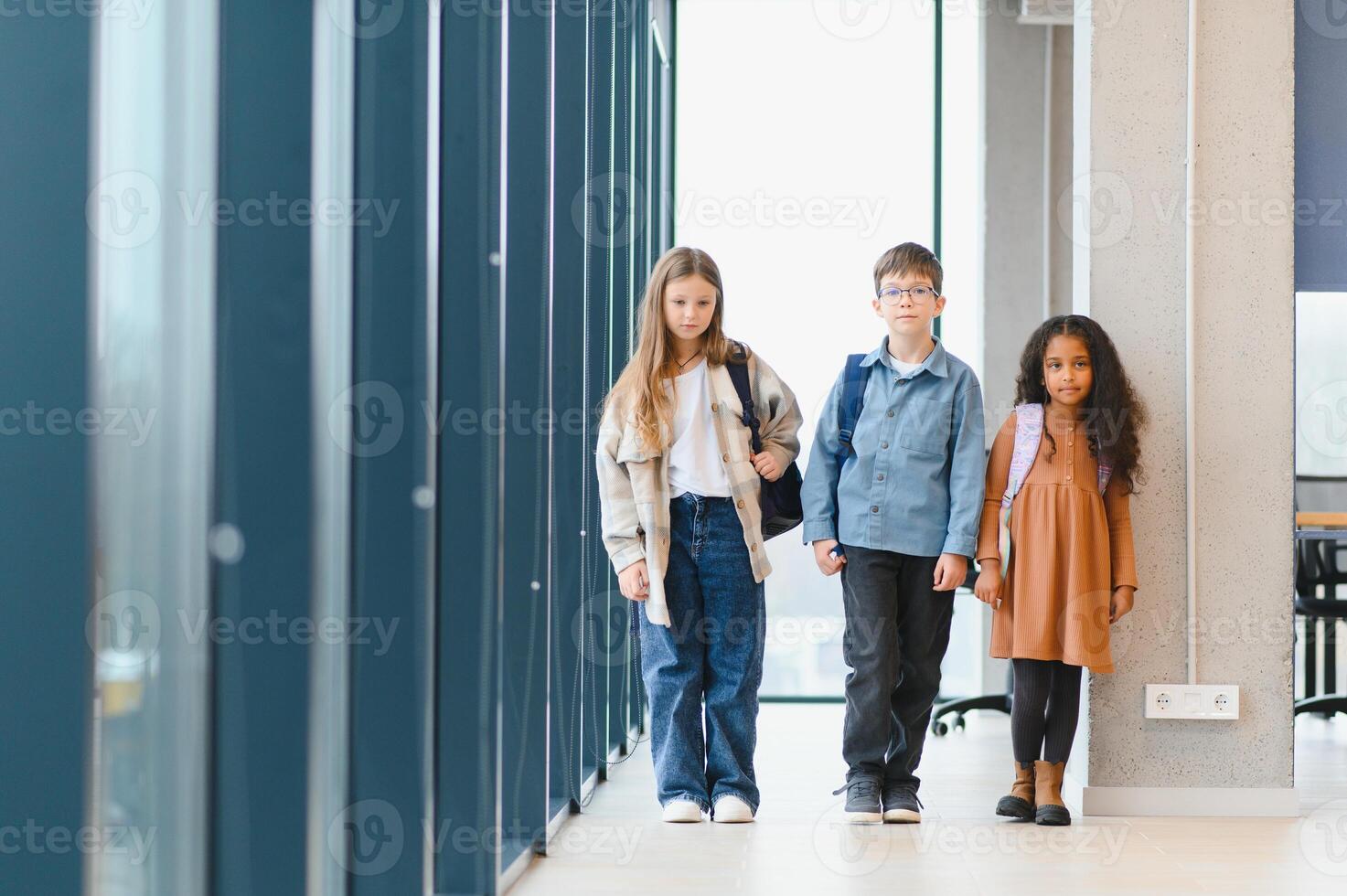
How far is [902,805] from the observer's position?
249 centimetres

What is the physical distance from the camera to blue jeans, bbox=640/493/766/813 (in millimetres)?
2525

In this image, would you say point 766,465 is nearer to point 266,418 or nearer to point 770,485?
point 770,485

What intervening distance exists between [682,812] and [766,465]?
73 centimetres

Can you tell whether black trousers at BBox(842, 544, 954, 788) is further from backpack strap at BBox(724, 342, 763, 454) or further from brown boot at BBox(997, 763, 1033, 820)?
backpack strap at BBox(724, 342, 763, 454)

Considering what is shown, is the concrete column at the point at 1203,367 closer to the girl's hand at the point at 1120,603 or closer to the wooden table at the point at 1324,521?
the girl's hand at the point at 1120,603

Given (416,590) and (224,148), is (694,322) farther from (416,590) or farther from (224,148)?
(224,148)

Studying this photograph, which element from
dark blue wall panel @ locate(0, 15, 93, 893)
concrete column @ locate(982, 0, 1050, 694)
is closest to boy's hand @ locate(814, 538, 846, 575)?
dark blue wall panel @ locate(0, 15, 93, 893)

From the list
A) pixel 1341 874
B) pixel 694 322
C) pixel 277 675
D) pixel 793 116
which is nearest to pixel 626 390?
pixel 694 322

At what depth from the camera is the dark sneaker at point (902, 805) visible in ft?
8.09

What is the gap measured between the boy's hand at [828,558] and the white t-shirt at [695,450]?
0.23 metres

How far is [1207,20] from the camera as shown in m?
2.63

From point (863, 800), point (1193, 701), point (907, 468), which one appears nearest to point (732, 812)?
point (863, 800)

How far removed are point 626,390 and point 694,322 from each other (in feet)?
0.66

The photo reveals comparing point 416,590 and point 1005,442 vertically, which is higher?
point 1005,442
